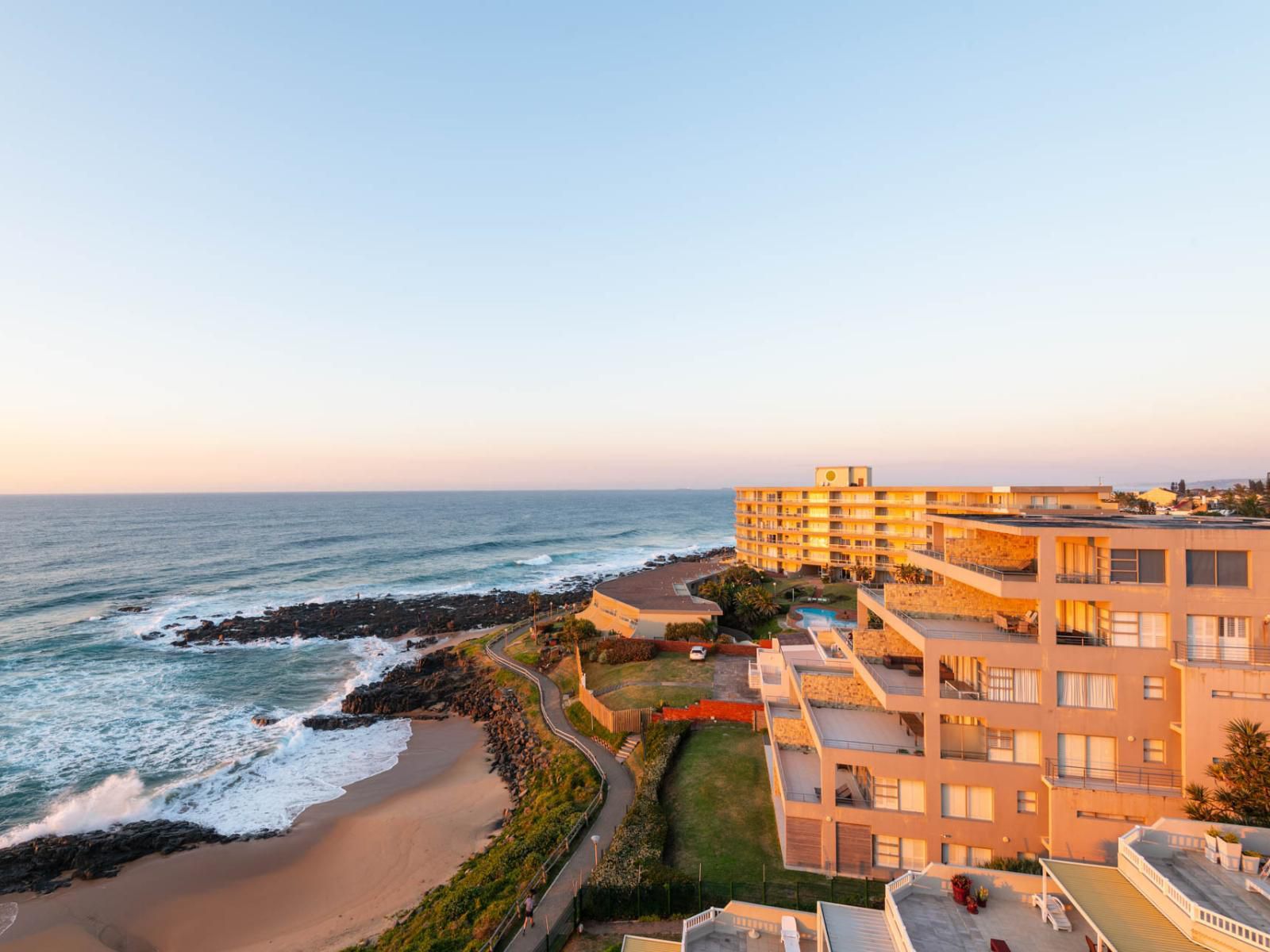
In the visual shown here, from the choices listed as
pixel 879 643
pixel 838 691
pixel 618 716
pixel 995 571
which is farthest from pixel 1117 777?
pixel 618 716

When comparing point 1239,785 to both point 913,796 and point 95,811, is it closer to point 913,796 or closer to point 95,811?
point 913,796

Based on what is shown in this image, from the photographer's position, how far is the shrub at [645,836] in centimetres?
2234

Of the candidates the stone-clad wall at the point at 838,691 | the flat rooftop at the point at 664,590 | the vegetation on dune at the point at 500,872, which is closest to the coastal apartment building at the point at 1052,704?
the stone-clad wall at the point at 838,691

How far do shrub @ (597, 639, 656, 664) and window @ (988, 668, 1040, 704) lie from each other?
2890 centimetres

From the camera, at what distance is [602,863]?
23609 millimetres

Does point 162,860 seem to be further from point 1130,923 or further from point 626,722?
point 1130,923

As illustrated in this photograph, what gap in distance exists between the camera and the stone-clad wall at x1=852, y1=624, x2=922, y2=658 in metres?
27.1

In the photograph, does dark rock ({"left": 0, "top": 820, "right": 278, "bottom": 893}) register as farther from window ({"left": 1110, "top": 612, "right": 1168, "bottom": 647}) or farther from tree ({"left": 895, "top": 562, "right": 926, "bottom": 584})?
tree ({"left": 895, "top": 562, "right": 926, "bottom": 584})

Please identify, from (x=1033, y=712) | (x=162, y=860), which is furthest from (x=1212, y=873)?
(x=162, y=860)

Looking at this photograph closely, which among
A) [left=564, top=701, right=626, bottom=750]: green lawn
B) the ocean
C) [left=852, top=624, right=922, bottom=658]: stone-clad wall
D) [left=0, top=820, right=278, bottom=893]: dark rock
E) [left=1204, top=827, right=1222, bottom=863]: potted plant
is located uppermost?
[left=852, top=624, right=922, bottom=658]: stone-clad wall

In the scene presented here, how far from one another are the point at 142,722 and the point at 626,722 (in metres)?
38.6

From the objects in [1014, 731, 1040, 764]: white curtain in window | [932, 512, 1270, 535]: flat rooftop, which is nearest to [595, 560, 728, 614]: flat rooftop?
[932, 512, 1270, 535]: flat rooftop

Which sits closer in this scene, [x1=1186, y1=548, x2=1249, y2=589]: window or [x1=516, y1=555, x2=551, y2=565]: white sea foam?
[x1=1186, y1=548, x2=1249, y2=589]: window

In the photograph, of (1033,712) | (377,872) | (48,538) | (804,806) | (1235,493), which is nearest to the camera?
(1033,712)
